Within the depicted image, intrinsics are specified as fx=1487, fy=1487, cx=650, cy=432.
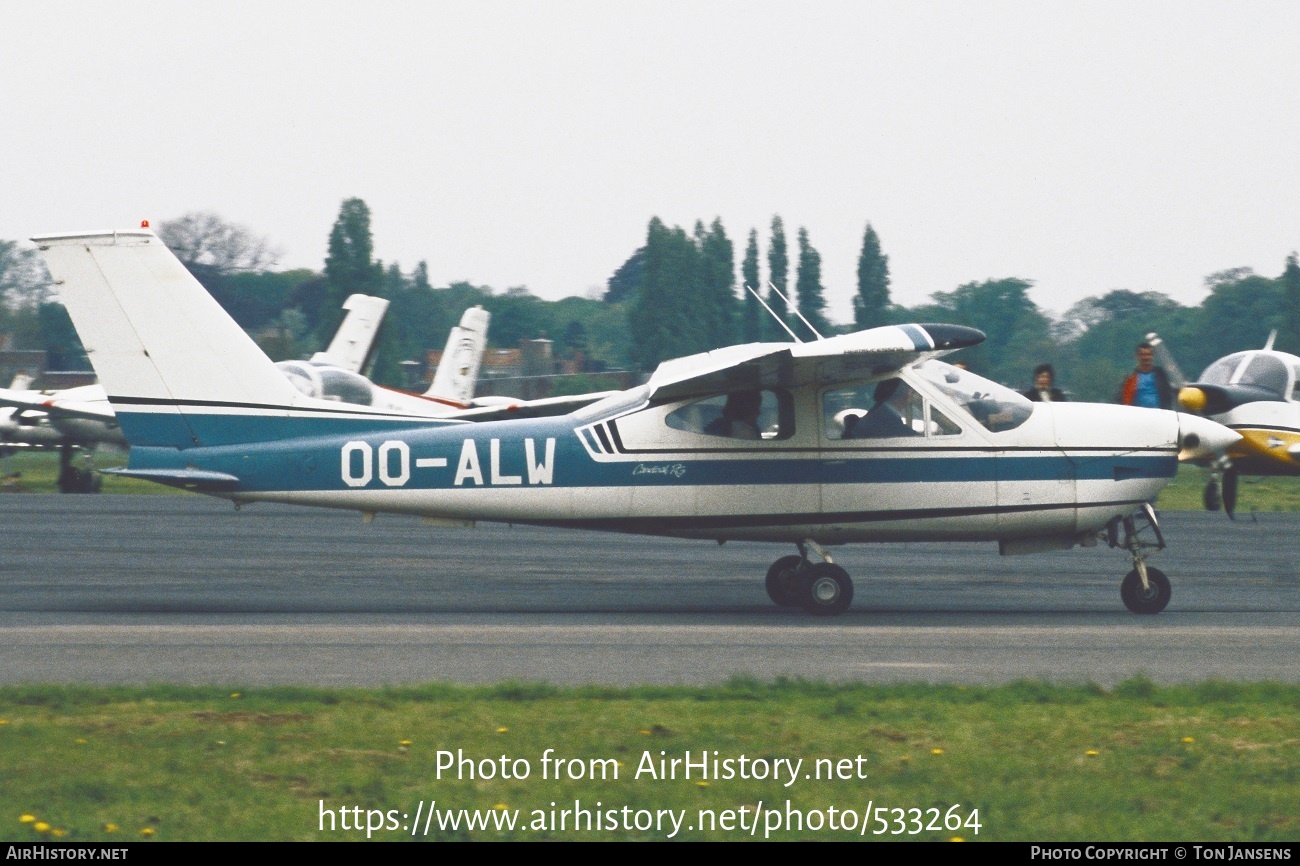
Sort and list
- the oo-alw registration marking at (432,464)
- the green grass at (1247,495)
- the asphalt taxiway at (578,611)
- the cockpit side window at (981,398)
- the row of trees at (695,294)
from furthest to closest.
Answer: the row of trees at (695,294)
the green grass at (1247,495)
the cockpit side window at (981,398)
the oo-alw registration marking at (432,464)
the asphalt taxiway at (578,611)


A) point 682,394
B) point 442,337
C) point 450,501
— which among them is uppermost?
point 442,337

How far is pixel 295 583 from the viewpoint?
12.5 meters

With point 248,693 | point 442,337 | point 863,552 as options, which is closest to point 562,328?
point 442,337

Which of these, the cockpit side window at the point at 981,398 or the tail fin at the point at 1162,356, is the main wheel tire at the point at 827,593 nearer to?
the cockpit side window at the point at 981,398

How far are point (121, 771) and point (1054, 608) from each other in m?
7.80

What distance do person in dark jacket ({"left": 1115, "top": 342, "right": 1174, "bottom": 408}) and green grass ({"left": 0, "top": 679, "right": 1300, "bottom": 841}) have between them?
235 inches

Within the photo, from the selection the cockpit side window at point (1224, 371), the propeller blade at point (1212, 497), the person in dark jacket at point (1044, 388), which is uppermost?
the cockpit side window at point (1224, 371)

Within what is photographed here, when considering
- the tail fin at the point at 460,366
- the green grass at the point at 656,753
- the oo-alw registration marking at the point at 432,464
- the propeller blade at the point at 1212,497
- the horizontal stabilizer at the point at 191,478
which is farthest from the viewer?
the tail fin at the point at 460,366

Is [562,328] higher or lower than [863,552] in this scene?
higher

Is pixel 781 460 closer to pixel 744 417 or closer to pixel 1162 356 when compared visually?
pixel 744 417

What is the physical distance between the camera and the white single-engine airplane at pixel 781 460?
11.1m

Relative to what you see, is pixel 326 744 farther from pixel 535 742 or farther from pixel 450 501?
pixel 450 501

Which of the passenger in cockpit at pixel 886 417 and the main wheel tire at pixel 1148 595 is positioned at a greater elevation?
the passenger in cockpit at pixel 886 417

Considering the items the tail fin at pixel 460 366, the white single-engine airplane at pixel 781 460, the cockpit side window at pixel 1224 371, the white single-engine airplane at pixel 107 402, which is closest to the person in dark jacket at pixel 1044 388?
the white single-engine airplane at pixel 781 460
